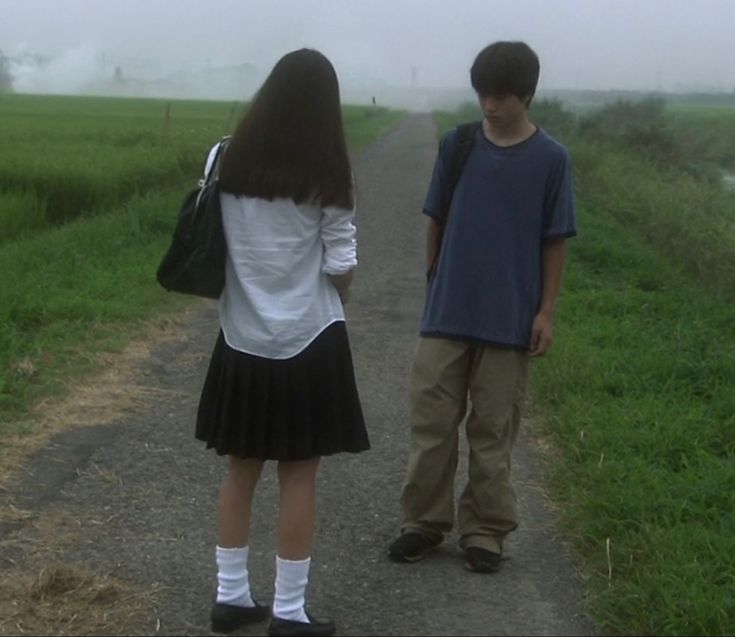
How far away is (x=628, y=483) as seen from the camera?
15.7 feet

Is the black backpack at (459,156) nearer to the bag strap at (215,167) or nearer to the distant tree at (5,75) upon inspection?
the bag strap at (215,167)

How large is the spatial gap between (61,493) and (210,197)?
1797 mm

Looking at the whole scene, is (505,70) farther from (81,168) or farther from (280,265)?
(81,168)

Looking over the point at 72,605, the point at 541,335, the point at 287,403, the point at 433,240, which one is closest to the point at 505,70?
the point at 433,240

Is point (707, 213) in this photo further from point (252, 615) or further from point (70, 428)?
point (252, 615)

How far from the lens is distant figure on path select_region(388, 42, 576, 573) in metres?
3.97

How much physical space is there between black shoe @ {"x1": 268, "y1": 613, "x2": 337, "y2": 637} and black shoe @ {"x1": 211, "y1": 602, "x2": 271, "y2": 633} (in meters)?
0.08

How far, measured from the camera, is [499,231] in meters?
4.02

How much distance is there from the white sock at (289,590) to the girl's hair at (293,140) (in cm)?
99

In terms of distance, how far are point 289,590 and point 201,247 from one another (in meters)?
0.97

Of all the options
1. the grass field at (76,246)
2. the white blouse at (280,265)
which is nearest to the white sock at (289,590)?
the white blouse at (280,265)

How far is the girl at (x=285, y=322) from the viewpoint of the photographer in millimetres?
3357

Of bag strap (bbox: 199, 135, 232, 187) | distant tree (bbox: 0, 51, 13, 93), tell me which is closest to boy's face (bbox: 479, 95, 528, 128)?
bag strap (bbox: 199, 135, 232, 187)

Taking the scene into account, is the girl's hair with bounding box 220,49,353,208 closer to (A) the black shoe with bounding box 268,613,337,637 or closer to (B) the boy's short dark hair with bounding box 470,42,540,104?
(B) the boy's short dark hair with bounding box 470,42,540,104
